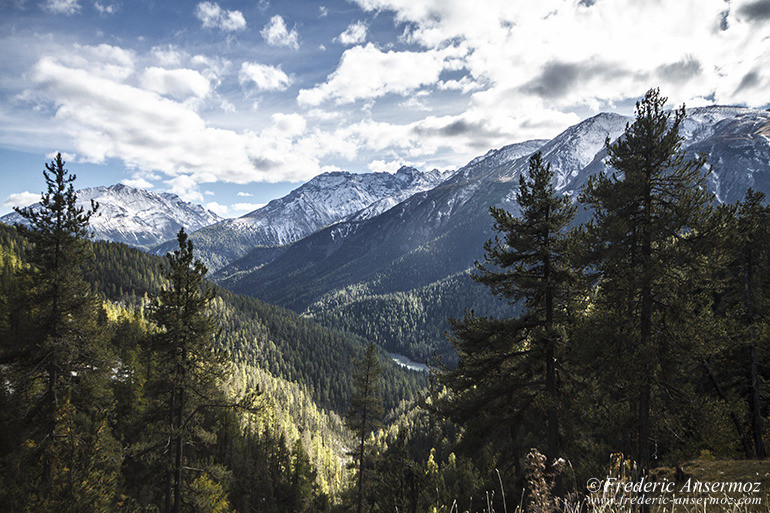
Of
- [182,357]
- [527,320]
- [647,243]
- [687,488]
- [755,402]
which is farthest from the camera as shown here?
[755,402]

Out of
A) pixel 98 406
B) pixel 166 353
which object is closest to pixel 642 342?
pixel 166 353

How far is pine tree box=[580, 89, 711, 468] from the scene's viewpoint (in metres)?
11.2

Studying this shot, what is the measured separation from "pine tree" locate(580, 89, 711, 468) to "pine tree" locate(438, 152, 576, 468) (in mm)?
1386

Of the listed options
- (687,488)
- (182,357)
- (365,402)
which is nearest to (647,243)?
(687,488)

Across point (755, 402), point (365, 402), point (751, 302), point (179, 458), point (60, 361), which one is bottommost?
point (365, 402)

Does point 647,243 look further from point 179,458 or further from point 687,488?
point 179,458

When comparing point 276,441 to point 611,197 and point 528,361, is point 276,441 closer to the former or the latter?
point 528,361

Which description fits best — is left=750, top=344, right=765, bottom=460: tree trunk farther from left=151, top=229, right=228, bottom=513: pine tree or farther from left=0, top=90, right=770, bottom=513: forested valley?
left=151, top=229, right=228, bottom=513: pine tree

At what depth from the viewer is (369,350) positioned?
100ft

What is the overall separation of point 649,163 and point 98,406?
27036 mm

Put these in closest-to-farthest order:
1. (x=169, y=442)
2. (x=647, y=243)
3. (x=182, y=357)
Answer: (x=647, y=243) → (x=182, y=357) → (x=169, y=442)

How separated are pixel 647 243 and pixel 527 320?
15.9 feet

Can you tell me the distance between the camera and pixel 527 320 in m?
Answer: 13.7

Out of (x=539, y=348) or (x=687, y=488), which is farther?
(x=539, y=348)
